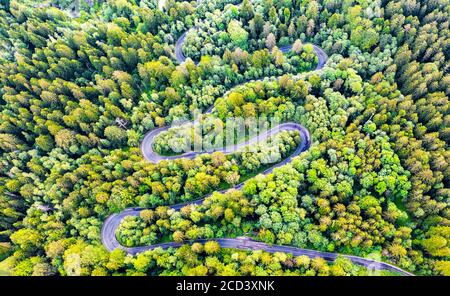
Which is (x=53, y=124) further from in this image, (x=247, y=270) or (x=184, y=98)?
(x=247, y=270)

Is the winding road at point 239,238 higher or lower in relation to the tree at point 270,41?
lower

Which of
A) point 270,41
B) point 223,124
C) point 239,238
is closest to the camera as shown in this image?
point 239,238

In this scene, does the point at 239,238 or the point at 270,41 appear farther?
the point at 270,41

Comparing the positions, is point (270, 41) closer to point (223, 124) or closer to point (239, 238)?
point (223, 124)

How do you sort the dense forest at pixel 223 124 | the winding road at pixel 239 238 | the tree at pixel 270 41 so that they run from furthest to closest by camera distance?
1. the tree at pixel 270 41
2. the winding road at pixel 239 238
3. the dense forest at pixel 223 124

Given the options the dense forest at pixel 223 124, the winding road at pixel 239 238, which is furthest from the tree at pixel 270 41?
the winding road at pixel 239 238

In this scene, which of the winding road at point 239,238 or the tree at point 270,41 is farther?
the tree at point 270,41

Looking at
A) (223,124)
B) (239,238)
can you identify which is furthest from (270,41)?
(239,238)

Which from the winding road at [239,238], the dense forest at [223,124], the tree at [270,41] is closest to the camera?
the dense forest at [223,124]

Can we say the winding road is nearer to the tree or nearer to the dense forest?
the dense forest

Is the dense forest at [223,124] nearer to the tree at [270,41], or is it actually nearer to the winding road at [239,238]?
the tree at [270,41]
